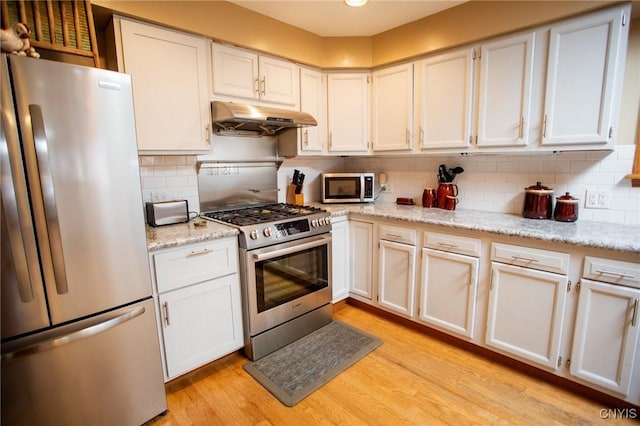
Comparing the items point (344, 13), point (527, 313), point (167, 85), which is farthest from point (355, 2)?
point (527, 313)

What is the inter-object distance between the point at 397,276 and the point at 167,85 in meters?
2.20

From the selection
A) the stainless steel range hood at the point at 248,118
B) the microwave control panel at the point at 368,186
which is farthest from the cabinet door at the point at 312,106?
the microwave control panel at the point at 368,186

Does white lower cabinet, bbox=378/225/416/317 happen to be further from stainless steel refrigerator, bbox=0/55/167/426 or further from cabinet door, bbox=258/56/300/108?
stainless steel refrigerator, bbox=0/55/167/426

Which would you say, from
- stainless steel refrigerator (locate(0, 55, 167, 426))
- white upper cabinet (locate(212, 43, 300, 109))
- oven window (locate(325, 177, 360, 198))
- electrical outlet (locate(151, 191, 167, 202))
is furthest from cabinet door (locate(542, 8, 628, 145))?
electrical outlet (locate(151, 191, 167, 202))

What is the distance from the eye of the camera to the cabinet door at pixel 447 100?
7.80 ft

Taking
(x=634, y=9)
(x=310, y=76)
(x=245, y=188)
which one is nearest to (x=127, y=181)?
(x=245, y=188)

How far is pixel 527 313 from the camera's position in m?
1.95

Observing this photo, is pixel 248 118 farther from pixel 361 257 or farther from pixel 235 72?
pixel 361 257

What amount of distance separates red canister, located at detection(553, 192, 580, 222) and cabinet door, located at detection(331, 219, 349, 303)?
5.14ft

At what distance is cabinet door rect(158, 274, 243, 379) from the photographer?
1843 mm

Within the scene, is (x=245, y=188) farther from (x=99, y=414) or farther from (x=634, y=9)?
(x=634, y=9)

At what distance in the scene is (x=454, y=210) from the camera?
2.68 m

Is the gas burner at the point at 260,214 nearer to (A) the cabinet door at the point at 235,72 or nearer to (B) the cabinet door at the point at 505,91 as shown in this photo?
(A) the cabinet door at the point at 235,72

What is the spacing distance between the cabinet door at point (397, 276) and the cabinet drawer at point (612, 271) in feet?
→ 3.42
